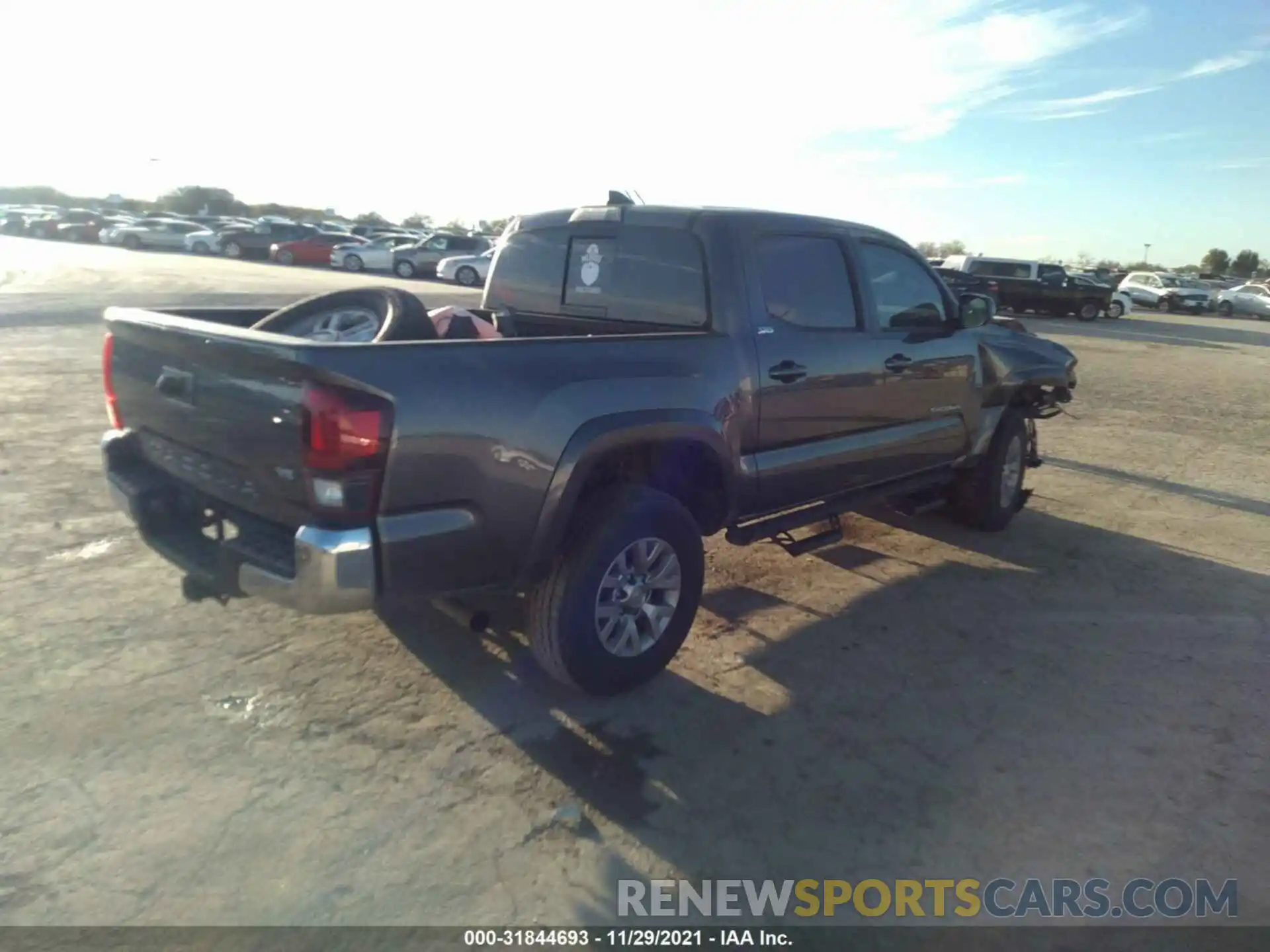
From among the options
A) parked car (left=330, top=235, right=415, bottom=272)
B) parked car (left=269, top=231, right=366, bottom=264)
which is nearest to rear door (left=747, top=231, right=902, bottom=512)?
parked car (left=330, top=235, right=415, bottom=272)

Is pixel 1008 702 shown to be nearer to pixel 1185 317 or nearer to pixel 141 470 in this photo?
pixel 141 470

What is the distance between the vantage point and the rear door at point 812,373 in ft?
14.5

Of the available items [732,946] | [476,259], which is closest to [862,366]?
[732,946]

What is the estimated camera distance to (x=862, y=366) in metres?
4.94

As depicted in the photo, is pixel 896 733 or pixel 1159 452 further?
pixel 1159 452

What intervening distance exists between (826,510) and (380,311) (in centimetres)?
254

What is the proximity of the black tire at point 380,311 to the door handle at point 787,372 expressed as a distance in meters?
1.56

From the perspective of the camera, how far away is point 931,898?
2.94 meters

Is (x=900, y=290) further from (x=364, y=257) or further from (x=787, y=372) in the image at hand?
(x=364, y=257)

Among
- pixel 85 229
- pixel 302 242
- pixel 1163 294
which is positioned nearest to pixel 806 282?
pixel 302 242

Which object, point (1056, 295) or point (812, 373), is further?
point (1056, 295)

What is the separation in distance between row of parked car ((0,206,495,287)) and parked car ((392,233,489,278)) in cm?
2

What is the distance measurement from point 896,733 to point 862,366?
197 cm

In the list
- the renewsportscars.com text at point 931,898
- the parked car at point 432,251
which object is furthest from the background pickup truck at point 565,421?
the parked car at point 432,251
